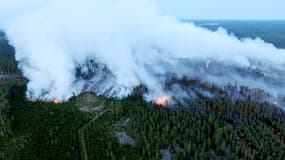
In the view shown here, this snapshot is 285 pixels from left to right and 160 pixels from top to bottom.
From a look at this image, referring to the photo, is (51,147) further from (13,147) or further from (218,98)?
(218,98)

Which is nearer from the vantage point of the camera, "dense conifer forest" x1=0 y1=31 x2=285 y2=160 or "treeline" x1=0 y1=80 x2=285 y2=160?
"treeline" x1=0 y1=80 x2=285 y2=160

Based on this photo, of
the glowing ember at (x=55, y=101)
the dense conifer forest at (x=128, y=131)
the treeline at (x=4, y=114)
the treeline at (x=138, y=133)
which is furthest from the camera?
the glowing ember at (x=55, y=101)

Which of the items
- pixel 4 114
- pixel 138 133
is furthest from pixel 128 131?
pixel 4 114

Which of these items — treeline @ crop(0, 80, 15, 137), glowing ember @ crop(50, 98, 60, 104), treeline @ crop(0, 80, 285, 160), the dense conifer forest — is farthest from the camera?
glowing ember @ crop(50, 98, 60, 104)

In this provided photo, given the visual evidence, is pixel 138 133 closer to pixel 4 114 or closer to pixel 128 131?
pixel 128 131

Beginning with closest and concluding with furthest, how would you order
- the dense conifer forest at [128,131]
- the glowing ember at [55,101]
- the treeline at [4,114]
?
the dense conifer forest at [128,131] < the treeline at [4,114] < the glowing ember at [55,101]

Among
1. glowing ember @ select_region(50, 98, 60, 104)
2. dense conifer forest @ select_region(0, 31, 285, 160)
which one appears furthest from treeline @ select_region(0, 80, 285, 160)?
glowing ember @ select_region(50, 98, 60, 104)

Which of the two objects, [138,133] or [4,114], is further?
[4,114]

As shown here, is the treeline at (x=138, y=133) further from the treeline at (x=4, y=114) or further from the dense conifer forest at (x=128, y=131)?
the treeline at (x=4, y=114)

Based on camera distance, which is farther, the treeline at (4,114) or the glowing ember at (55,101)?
the glowing ember at (55,101)

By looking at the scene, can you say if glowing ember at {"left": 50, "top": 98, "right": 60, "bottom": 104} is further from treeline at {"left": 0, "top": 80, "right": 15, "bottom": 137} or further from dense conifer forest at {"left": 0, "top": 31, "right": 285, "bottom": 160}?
treeline at {"left": 0, "top": 80, "right": 15, "bottom": 137}

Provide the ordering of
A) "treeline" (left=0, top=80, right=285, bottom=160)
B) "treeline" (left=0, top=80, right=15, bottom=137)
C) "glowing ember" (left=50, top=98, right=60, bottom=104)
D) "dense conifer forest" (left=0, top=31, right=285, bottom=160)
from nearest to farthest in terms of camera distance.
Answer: "treeline" (left=0, top=80, right=285, bottom=160), "dense conifer forest" (left=0, top=31, right=285, bottom=160), "treeline" (left=0, top=80, right=15, bottom=137), "glowing ember" (left=50, top=98, right=60, bottom=104)

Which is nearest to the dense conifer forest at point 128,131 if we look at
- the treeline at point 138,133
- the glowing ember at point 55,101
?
the treeline at point 138,133
